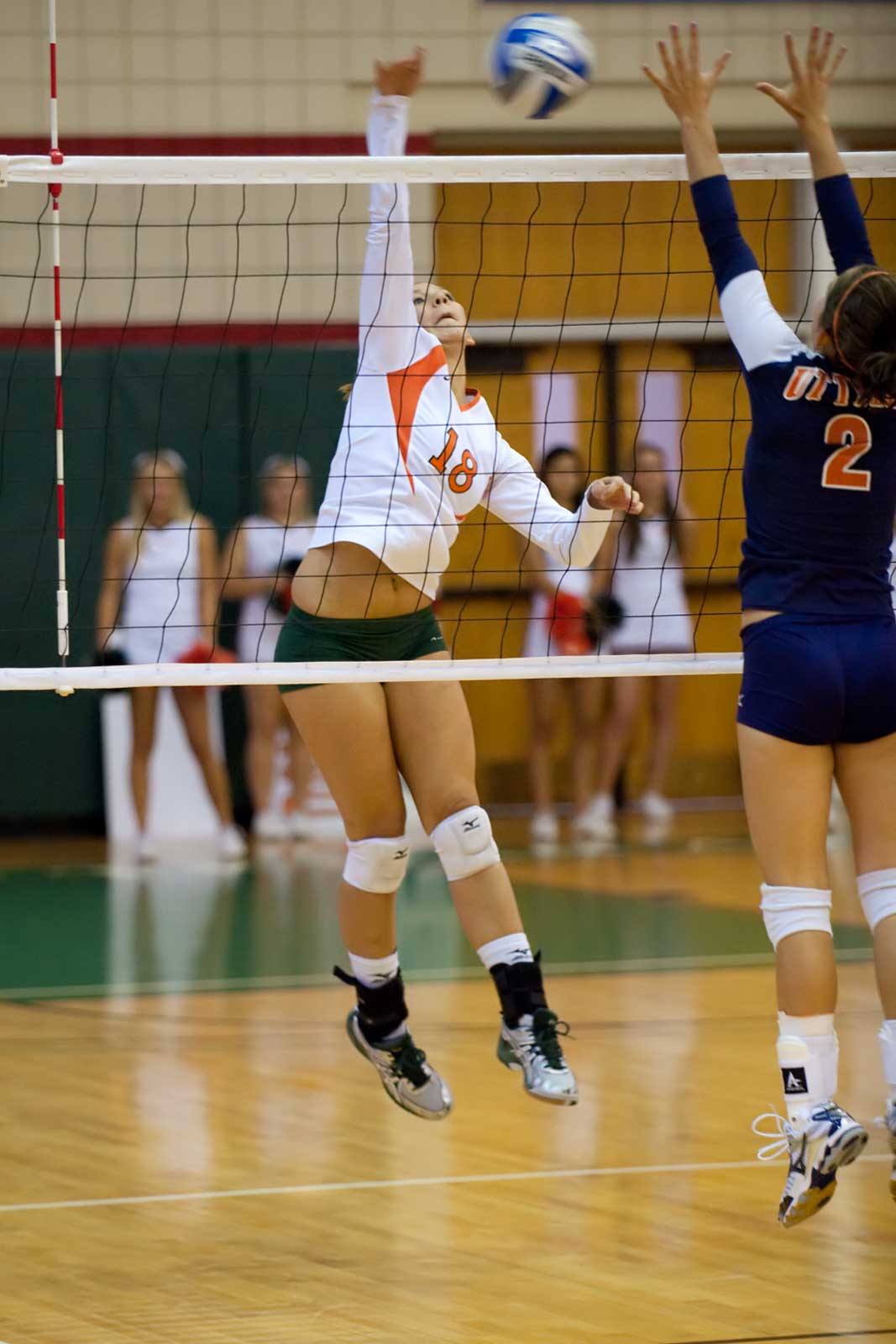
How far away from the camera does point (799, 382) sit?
11.3 feet

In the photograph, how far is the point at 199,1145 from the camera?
5.04 m

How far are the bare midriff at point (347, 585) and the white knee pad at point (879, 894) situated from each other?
1309 mm

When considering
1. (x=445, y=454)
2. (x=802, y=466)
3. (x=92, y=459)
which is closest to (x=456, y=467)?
(x=445, y=454)

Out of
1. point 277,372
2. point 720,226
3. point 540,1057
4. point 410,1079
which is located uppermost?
point 277,372

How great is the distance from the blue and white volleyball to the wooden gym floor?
266 cm

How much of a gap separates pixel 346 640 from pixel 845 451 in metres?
1.31

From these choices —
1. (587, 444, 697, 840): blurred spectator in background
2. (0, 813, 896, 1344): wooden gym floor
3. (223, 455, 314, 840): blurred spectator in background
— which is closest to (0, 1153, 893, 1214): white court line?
(0, 813, 896, 1344): wooden gym floor

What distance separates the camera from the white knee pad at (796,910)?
353 centimetres

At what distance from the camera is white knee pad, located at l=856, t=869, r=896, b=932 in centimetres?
356

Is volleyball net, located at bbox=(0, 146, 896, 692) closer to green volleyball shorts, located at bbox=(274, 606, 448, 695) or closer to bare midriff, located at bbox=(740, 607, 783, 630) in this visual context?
green volleyball shorts, located at bbox=(274, 606, 448, 695)

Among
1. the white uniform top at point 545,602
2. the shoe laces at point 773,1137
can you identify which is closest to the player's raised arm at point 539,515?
the shoe laces at point 773,1137

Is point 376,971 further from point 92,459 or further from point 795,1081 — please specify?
point 92,459

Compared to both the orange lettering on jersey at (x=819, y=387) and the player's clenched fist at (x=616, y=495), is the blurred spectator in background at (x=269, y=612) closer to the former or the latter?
the player's clenched fist at (x=616, y=495)

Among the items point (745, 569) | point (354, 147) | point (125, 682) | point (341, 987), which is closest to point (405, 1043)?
point (125, 682)
